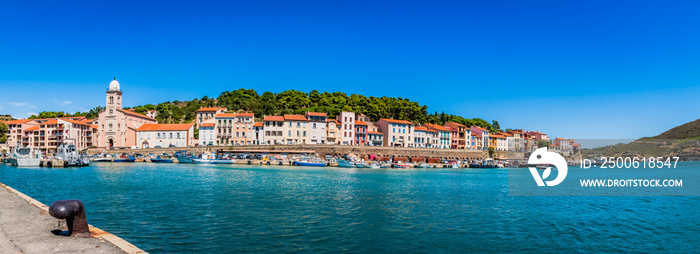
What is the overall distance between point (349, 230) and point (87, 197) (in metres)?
18.1

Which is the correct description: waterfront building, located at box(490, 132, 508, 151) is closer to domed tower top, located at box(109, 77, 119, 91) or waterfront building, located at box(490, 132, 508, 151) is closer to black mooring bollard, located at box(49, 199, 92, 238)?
domed tower top, located at box(109, 77, 119, 91)

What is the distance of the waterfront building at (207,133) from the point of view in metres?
90.8

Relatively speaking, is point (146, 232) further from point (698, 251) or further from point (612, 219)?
point (612, 219)

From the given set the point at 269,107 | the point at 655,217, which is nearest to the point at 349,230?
the point at 655,217

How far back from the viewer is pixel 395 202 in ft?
85.1

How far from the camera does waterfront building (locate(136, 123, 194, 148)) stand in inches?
3617

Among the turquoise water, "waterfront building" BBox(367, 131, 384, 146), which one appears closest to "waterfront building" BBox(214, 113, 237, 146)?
"waterfront building" BBox(367, 131, 384, 146)

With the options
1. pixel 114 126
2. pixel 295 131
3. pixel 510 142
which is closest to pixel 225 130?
pixel 295 131

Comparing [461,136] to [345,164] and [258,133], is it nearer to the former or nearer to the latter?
[345,164]

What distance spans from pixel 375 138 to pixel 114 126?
195 feet

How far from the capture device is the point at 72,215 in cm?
1016

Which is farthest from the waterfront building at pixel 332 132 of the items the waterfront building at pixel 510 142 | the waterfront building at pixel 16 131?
the waterfront building at pixel 16 131

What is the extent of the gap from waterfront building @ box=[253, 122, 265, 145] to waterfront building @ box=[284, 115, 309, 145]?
542 cm

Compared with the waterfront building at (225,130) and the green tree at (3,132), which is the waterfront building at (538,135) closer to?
the waterfront building at (225,130)
